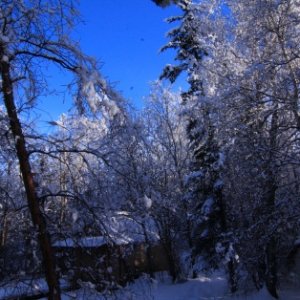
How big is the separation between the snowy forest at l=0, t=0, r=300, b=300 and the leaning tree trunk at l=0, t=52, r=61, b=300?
15 mm

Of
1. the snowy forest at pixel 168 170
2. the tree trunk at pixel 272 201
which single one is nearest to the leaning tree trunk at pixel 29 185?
the snowy forest at pixel 168 170

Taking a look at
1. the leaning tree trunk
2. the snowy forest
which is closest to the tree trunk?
the snowy forest

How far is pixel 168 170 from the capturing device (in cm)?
3212

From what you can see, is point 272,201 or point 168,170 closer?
point 272,201

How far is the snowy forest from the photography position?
19.4 feet

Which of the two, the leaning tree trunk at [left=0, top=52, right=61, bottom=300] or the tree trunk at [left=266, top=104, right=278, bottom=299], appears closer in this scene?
the leaning tree trunk at [left=0, top=52, right=61, bottom=300]

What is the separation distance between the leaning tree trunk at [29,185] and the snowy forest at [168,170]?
0.05 feet

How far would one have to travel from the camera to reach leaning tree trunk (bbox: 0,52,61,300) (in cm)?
575

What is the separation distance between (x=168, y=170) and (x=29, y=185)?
26391 millimetres

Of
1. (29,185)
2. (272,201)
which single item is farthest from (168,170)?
(29,185)

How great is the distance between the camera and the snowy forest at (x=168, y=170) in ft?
19.4

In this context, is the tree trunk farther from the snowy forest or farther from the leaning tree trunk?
the leaning tree trunk

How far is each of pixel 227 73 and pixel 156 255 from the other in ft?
78.0

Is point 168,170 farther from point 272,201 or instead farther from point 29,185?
point 29,185
